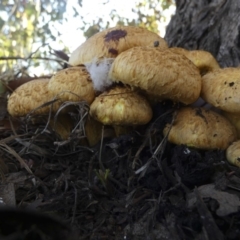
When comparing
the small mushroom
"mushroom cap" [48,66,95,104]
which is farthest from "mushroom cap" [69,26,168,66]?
the small mushroom

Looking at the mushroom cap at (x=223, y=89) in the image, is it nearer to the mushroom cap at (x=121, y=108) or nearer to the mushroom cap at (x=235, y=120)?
the mushroom cap at (x=235, y=120)

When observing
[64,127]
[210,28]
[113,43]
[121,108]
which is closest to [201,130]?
[121,108]

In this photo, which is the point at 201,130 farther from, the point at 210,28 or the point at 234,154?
the point at 210,28

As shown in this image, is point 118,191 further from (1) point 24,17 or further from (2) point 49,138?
(1) point 24,17

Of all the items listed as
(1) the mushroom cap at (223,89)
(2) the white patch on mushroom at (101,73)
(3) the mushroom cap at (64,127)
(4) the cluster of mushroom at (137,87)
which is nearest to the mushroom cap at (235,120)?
(4) the cluster of mushroom at (137,87)

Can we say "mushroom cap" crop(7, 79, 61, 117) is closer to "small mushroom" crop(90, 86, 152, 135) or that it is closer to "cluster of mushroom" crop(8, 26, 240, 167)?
"cluster of mushroom" crop(8, 26, 240, 167)

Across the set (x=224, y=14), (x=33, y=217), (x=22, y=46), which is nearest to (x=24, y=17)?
(x=22, y=46)
